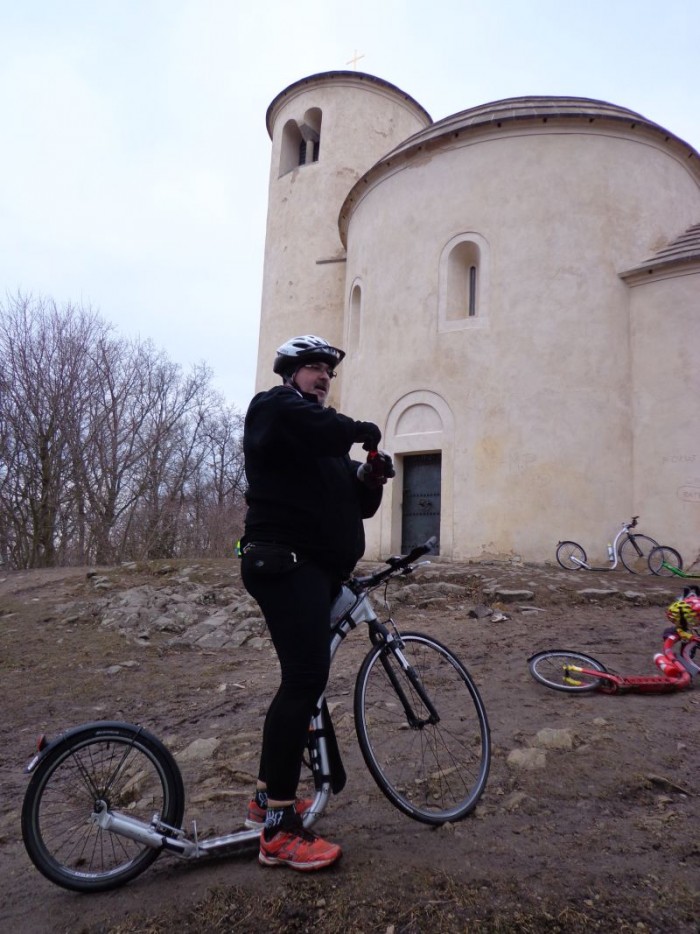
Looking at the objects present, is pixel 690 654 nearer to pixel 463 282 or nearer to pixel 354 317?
pixel 463 282

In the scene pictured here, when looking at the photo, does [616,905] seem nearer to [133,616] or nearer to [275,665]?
[275,665]

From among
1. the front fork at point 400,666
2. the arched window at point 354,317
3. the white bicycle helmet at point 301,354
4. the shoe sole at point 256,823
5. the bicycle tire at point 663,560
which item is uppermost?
the arched window at point 354,317

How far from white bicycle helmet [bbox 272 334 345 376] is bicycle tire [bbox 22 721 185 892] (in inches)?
65.5

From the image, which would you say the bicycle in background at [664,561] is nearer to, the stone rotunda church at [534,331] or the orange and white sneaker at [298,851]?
the stone rotunda church at [534,331]

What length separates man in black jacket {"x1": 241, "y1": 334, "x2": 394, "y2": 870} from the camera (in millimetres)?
2578

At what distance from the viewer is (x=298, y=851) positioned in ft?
8.36

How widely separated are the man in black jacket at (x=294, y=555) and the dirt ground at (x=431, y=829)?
23 cm

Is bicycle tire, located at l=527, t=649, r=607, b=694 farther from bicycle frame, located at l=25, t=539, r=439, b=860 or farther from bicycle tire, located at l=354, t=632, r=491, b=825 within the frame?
bicycle frame, located at l=25, t=539, r=439, b=860

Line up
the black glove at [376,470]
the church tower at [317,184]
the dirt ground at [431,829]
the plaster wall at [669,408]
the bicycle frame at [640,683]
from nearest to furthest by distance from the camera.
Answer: the dirt ground at [431,829] → the black glove at [376,470] → the bicycle frame at [640,683] → the plaster wall at [669,408] → the church tower at [317,184]

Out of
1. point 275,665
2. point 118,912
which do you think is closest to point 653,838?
point 118,912

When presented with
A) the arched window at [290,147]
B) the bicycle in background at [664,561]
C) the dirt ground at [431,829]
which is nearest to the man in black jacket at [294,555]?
the dirt ground at [431,829]

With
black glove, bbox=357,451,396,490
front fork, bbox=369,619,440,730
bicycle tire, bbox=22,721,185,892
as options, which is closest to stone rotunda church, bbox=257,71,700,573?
front fork, bbox=369,619,440,730

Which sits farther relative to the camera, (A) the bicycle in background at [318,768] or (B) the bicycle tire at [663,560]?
(B) the bicycle tire at [663,560]

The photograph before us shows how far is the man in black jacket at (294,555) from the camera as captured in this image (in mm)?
2578
